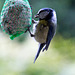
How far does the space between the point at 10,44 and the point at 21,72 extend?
1.29 meters

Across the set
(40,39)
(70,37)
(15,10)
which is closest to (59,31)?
(70,37)

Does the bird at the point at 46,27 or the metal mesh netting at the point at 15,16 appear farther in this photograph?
the bird at the point at 46,27

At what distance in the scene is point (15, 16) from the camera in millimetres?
1974

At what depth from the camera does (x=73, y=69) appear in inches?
176

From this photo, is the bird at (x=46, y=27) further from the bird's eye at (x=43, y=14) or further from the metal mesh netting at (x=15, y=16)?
the metal mesh netting at (x=15, y=16)

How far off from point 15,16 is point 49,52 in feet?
12.1

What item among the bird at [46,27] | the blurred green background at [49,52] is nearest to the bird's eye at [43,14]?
the bird at [46,27]

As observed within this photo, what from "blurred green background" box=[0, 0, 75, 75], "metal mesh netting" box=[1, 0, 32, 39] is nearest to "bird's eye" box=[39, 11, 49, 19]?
"metal mesh netting" box=[1, 0, 32, 39]

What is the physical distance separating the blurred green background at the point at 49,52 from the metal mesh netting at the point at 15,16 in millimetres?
2216

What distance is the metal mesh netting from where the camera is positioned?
77.8 inches

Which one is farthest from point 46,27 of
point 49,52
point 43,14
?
point 49,52

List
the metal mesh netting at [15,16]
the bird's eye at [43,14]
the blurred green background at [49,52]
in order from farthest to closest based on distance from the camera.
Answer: the blurred green background at [49,52] → the bird's eye at [43,14] → the metal mesh netting at [15,16]

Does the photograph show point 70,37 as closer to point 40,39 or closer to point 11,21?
point 40,39

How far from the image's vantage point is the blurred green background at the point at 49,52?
4699mm
